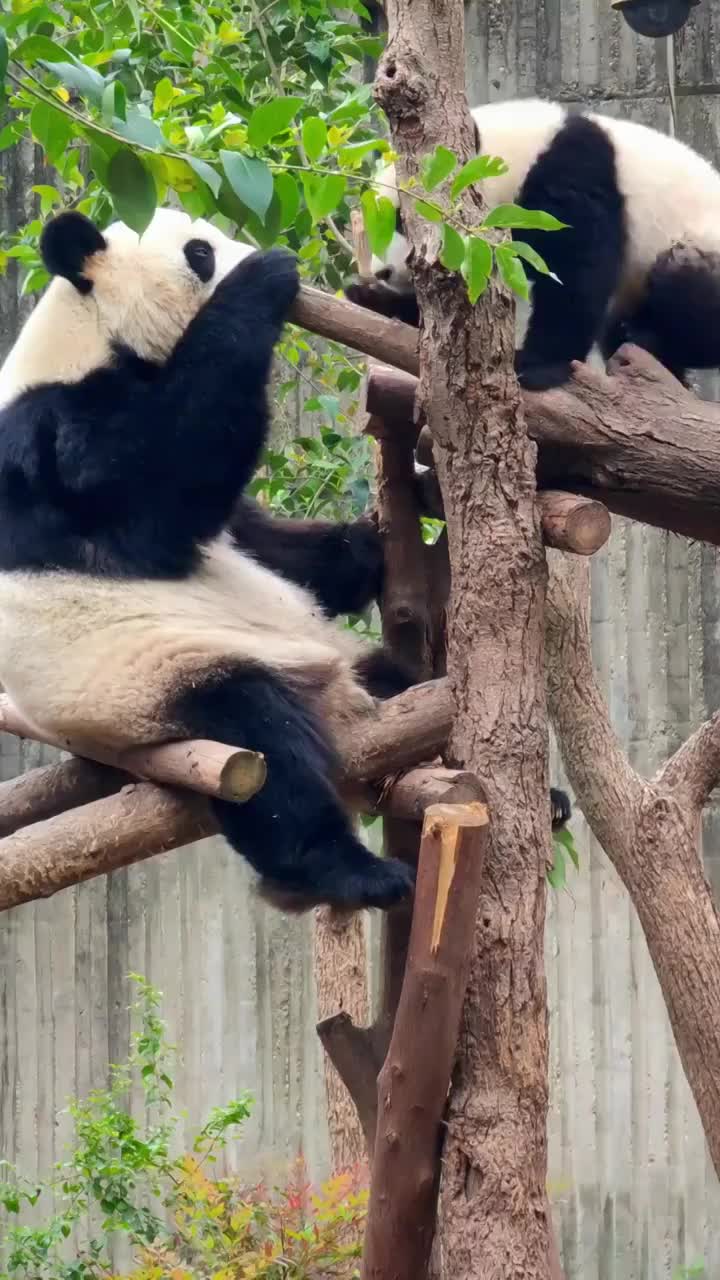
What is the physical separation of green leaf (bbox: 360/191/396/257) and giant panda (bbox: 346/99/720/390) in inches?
30.9

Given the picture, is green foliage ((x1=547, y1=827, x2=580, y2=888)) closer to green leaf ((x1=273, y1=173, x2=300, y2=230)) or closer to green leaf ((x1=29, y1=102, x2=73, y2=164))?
green leaf ((x1=273, y1=173, x2=300, y2=230))

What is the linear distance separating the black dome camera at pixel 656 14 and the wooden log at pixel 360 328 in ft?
9.78

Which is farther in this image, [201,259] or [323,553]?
[323,553]

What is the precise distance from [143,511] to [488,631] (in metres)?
0.81

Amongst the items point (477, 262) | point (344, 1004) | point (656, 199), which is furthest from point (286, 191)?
point (344, 1004)

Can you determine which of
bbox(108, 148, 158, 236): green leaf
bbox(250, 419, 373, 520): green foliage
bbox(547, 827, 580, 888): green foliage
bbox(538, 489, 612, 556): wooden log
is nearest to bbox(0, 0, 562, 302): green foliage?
bbox(108, 148, 158, 236): green leaf

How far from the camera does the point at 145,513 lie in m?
3.20

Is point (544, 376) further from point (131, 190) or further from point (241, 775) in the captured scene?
point (131, 190)

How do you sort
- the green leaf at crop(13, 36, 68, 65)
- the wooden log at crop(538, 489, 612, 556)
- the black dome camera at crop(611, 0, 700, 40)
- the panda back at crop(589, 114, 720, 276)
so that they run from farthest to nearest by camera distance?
the black dome camera at crop(611, 0, 700, 40)
the panda back at crop(589, 114, 720, 276)
the wooden log at crop(538, 489, 612, 556)
the green leaf at crop(13, 36, 68, 65)

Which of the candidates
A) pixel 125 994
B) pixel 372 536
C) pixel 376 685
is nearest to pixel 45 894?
pixel 376 685

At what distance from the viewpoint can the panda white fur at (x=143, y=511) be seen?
301cm

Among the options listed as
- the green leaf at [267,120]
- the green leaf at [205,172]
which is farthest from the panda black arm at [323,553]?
the green leaf at [205,172]

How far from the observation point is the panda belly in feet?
9.95

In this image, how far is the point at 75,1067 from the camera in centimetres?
627
